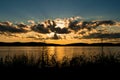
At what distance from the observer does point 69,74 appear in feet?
39.7

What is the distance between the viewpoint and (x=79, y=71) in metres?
12.6

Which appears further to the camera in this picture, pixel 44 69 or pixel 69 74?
pixel 44 69

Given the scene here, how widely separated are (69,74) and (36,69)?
1878mm

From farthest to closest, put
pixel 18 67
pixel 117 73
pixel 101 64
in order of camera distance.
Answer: pixel 101 64 → pixel 18 67 → pixel 117 73

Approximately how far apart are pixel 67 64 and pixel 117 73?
3455 millimetres

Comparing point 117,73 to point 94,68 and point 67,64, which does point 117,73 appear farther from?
point 67,64

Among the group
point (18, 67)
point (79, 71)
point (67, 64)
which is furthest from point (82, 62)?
point (18, 67)

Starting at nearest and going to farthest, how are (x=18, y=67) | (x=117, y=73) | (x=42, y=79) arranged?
(x=42, y=79), (x=117, y=73), (x=18, y=67)

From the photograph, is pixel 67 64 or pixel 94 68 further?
pixel 67 64

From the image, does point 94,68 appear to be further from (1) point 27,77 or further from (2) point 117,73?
(1) point 27,77

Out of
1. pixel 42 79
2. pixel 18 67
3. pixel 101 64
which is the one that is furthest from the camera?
pixel 101 64

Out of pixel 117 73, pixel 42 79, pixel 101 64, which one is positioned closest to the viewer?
pixel 42 79

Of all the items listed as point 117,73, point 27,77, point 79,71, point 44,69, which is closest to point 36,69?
point 44,69

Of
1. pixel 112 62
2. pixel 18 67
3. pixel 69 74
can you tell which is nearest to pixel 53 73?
pixel 69 74
